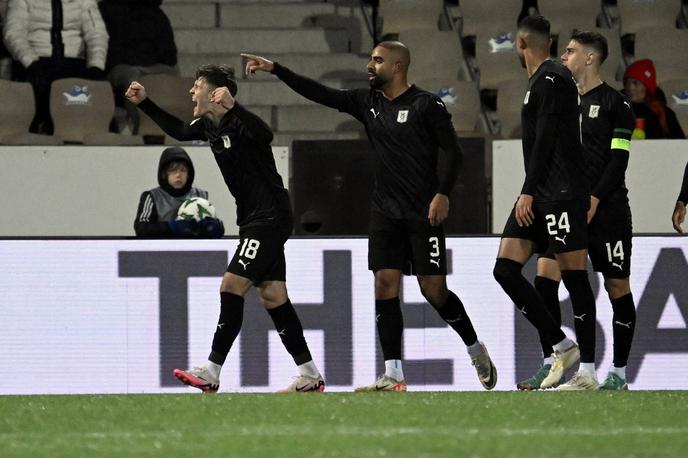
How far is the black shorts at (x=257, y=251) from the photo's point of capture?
7820 millimetres

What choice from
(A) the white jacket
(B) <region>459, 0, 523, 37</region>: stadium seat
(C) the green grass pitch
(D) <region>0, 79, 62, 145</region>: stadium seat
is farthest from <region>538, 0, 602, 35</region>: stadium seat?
(C) the green grass pitch

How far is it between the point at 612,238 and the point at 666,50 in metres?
6.32

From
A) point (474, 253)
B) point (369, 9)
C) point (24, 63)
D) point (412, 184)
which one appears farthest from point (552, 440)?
point (369, 9)

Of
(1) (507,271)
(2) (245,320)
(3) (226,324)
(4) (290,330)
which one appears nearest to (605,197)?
(1) (507,271)

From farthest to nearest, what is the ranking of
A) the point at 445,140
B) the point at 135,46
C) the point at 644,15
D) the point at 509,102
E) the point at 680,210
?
the point at 644,15, the point at 135,46, the point at 509,102, the point at 680,210, the point at 445,140

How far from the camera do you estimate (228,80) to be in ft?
26.3

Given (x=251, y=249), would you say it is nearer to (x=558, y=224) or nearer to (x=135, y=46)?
(x=558, y=224)

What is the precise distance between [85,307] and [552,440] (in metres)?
4.55

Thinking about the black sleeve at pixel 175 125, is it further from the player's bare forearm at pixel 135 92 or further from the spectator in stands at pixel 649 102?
the spectator in stands at pixel 649 102

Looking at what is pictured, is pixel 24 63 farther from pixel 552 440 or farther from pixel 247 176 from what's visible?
pixel 552 440

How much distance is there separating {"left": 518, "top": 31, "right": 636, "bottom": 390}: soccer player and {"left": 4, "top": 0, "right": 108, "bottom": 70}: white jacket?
5.71m

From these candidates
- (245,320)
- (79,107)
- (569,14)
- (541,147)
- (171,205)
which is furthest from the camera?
(569,14)

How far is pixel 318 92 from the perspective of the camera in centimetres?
805

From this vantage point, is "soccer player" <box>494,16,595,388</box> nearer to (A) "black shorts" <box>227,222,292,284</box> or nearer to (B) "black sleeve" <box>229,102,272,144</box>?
(A) "black shorts" <box>227,222,292,284</box>
